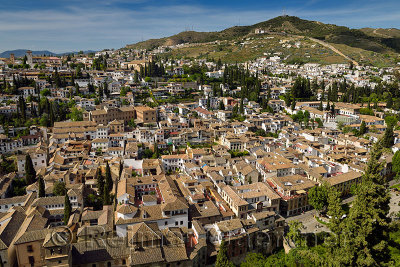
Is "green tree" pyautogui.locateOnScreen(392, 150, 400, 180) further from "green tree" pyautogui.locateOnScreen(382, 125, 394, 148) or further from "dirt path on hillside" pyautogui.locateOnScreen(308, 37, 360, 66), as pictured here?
"dirt path on hillside" pyautogui.locateOnScreen(308, 37, 360, 66)

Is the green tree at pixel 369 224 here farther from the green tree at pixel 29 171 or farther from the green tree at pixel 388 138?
the green tree at pixel 388 138

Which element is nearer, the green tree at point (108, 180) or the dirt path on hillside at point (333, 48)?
the green tree at point (108, 180)

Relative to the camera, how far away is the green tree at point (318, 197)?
101ft

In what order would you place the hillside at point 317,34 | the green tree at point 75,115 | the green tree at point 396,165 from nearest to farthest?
1. the green tree at point 396,165
2. the green tree at point 75,115
3. the hillside at point 317,34

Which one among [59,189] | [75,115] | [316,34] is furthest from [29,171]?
[316,34]

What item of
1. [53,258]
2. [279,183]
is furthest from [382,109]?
[53,258]

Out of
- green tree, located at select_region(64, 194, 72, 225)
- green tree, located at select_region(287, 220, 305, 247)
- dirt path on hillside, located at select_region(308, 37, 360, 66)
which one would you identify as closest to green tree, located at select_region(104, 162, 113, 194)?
green tree, located at select_region(64, 194, 72, 225)

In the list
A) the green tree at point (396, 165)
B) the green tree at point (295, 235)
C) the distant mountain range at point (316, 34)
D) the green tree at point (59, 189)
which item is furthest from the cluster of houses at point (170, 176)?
the distant mountain range at point (316, 34)

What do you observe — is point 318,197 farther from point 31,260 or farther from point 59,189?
point 59,189

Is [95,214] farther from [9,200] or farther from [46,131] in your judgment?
[46,131]

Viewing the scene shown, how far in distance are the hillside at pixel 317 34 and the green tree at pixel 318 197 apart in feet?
345

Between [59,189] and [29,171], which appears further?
[29,171]

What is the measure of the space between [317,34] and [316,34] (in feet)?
1.46

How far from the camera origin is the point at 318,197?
30.9 metres
